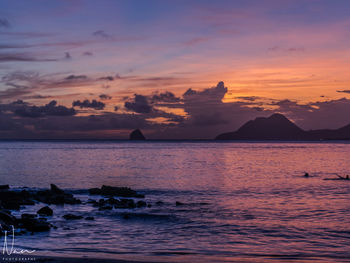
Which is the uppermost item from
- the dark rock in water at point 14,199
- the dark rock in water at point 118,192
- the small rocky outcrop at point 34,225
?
the small rocky outcrop at point 34,225

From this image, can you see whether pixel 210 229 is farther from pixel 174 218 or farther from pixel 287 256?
A: pixel 287 256

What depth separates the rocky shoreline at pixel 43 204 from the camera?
2316 cm

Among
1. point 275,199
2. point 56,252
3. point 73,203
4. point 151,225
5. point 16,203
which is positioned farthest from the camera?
point 275,199

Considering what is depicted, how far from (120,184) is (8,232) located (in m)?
36.0

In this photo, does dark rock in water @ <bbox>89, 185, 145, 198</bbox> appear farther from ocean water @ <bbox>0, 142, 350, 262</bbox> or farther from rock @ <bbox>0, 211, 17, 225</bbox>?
rock @ <bbox>0, 211, 17, 225</bbox>

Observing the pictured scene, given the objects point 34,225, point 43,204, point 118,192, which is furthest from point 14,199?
point 34,225

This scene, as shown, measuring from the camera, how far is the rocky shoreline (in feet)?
76.0

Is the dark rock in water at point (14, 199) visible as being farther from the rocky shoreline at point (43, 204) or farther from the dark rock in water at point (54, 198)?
the dark rock in water at point (54, 198)

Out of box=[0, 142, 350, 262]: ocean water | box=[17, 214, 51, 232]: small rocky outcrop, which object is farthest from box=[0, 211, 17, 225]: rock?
box=[0, 142, 350, 262]: ocean water

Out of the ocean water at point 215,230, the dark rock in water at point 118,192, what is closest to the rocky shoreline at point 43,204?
the dark rock in water at point 118,192

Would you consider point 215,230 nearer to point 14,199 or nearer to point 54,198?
point 54,198

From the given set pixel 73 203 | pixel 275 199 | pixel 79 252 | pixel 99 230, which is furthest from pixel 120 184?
pixel 79 252

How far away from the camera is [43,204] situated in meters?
35.7

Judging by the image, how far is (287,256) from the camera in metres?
17.8
